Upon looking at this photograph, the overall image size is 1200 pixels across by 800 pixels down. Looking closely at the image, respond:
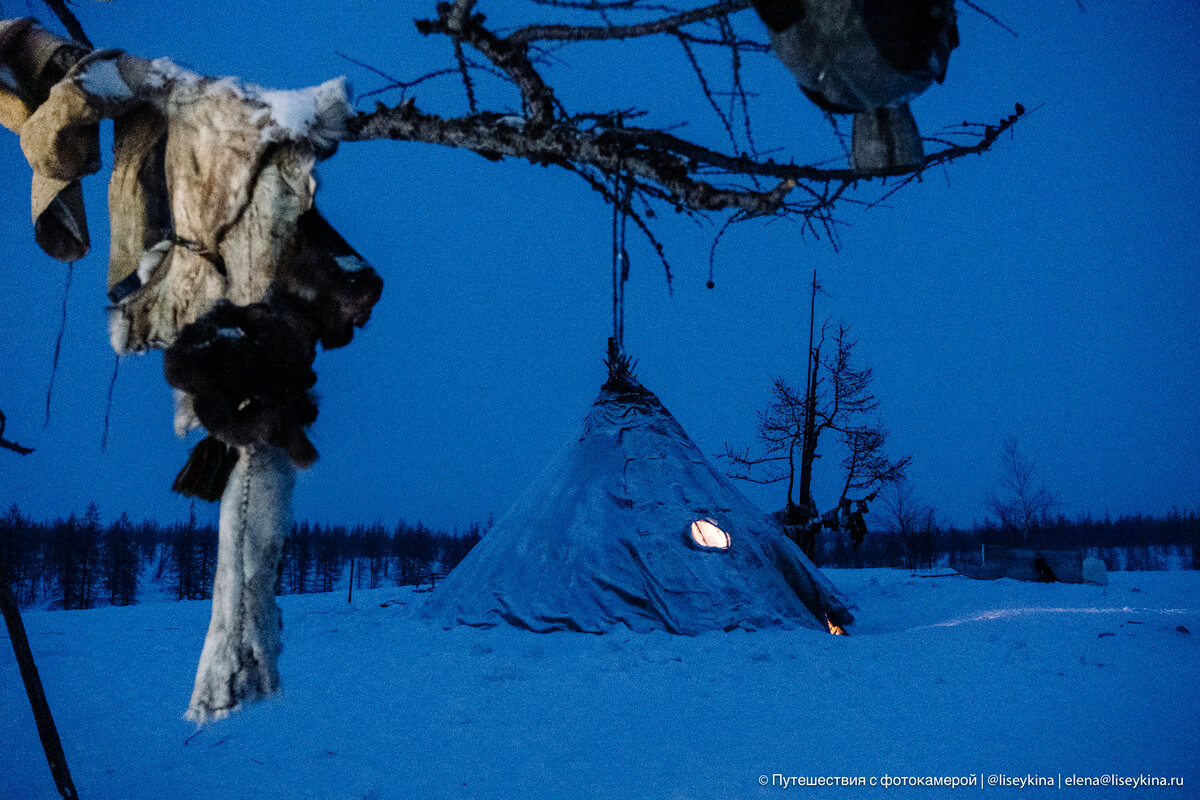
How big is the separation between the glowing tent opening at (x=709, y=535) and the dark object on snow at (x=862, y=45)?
23.1 ft

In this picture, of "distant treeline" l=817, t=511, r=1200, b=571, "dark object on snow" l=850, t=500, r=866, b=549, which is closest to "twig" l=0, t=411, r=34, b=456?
"dark object on snow" l=850, t=500, r=866, b=549

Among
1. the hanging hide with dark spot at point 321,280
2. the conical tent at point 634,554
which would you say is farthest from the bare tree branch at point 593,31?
the conical tent at point 634,554

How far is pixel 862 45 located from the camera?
118 cm

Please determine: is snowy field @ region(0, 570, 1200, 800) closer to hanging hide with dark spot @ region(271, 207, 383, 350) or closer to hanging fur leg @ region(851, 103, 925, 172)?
hanging hide with dark spot @ region(271, 207, 383, 350)

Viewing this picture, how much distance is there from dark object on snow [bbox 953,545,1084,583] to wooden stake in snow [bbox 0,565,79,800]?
13908mm

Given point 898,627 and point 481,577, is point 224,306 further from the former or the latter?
point 898,627

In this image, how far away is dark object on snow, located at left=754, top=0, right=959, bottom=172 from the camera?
1173 mm

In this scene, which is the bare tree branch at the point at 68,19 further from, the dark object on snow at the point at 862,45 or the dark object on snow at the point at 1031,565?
the dark object on snow at the point at 1031,565

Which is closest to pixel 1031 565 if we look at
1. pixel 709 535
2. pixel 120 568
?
pixel 709 535

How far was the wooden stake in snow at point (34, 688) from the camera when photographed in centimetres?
229

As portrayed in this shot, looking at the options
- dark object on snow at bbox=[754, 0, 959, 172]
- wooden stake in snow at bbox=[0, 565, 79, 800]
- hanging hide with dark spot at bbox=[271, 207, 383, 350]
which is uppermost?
dark object on snow at bbox=[754, 0, 959, 172]

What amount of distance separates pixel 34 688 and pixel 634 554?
597cm

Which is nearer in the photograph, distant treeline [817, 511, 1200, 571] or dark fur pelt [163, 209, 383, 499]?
dark fur pelt [163, 209, 383, 499]

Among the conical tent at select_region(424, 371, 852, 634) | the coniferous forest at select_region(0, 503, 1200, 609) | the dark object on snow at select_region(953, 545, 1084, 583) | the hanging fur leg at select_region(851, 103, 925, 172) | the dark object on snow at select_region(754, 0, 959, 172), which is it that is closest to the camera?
the dark object on snow at select_region(754, 0, 959, 172)
